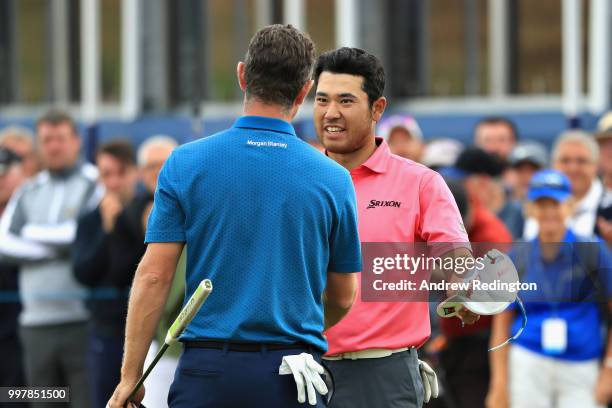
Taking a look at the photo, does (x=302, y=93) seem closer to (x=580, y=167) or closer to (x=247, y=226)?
(x=247, y=226)

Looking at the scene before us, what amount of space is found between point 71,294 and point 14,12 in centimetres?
1030

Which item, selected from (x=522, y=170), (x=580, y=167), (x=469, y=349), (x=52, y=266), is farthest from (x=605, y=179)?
(x=52, y=266)

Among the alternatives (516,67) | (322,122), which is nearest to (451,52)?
(516,67)

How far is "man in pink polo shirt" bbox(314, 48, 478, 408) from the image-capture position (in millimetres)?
5211

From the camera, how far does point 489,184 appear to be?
8.59 meters

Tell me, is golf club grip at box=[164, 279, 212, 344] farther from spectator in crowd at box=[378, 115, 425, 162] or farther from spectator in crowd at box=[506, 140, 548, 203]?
spectator in crowd at box=[506, 140, 548, 203]

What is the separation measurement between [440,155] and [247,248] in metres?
4.81

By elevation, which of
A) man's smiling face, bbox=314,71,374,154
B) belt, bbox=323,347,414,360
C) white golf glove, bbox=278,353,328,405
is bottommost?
belt, bbox=323,347,414,360

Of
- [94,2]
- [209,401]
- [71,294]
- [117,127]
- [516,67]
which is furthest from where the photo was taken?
[94,2]

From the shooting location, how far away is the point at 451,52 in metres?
14.5

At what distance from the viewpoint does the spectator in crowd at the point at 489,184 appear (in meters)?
8.54

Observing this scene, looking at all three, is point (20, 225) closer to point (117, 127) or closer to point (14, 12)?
A: point (117, 127)

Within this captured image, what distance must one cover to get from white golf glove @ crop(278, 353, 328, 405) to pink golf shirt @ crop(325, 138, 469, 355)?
2.62 ft

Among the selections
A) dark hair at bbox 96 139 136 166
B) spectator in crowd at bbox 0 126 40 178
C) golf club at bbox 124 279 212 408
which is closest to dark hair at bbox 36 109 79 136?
dark hair at bbox 96 139 136 166
